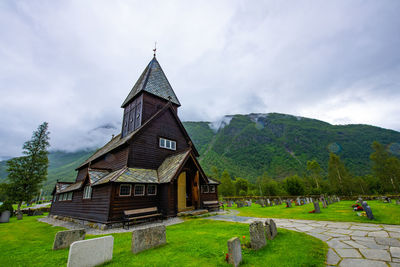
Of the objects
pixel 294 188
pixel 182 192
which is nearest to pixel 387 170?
pixel 294 188

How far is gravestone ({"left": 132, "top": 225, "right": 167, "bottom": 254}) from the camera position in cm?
570

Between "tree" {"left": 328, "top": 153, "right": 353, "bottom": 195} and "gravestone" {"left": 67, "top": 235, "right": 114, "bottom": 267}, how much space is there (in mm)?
56541

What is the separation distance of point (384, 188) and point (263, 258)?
186 feet

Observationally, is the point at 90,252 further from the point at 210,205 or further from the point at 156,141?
the point at 210,205

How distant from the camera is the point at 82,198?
51.6ft

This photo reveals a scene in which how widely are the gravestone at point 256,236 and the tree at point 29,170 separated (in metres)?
33.8

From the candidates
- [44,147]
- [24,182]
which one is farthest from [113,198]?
[44,147]

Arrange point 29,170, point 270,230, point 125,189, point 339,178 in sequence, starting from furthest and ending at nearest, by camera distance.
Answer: point 339,178
point 29,170
point 125,189
point 270,230

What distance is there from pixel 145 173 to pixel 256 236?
1135 cm

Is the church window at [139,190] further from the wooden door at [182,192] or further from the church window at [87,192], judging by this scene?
the church window at [87,192]

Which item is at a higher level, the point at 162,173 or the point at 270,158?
the point at 270,158

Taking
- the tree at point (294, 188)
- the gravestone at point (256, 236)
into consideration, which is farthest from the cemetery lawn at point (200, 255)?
the tree at point (294, 188)

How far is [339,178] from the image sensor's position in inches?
1770

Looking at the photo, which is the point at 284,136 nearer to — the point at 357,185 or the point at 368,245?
the point at 357,185
